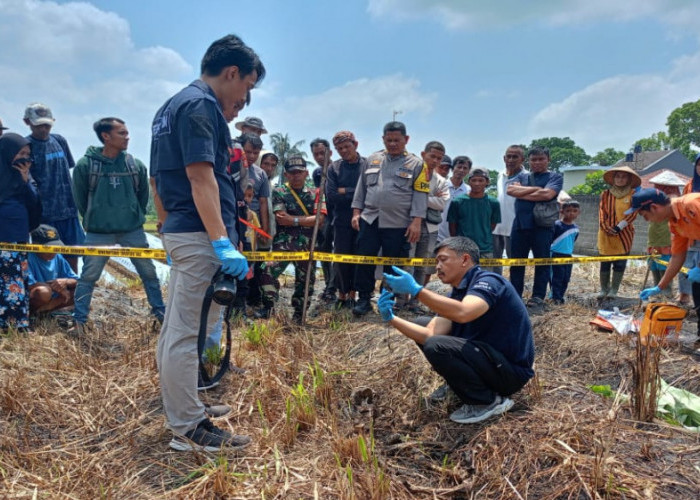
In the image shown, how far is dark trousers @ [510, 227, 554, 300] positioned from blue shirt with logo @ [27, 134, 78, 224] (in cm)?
531

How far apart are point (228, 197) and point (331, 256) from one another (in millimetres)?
2415

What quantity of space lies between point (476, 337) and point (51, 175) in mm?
4892

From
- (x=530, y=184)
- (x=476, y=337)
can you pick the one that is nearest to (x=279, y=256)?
(x=476, y=337)

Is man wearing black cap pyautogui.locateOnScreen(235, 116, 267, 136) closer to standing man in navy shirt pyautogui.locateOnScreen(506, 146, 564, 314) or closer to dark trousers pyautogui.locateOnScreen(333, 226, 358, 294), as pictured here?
dark trousers pyautogui.locateOnScreen(333, 226, 358, 294)

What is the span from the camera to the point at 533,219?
539cm

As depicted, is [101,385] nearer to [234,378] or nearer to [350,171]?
[234,378]

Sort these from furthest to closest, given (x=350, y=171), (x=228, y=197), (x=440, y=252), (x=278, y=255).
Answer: (x=350, y=171)
(x=278, y=255)
(x=440, y=252)
(x=228, y=197)

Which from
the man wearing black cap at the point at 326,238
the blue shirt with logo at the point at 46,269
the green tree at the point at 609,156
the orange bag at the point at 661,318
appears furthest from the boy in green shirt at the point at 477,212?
the green tree at the point at 609,156

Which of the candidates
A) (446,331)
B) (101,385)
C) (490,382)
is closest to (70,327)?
(101,385)

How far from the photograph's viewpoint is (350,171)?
5.10 metres

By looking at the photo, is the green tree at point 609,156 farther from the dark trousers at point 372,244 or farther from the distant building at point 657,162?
the dark trousers at point 372,244

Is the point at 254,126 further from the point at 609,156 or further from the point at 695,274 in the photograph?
the point at 609,156

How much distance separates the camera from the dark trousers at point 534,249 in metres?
5.45

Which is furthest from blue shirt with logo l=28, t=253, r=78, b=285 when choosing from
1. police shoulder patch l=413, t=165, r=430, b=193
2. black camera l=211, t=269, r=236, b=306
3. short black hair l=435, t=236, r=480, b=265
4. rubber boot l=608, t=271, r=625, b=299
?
rubber boot l=608, t=271, r=625, b=299
